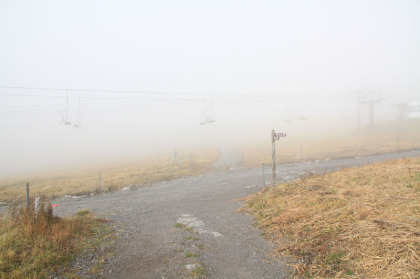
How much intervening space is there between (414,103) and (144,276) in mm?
85008

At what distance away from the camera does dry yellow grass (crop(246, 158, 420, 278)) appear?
482 cm

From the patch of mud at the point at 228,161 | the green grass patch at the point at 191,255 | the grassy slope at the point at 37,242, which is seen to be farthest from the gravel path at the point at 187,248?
the patch of mud at the point at 228,161

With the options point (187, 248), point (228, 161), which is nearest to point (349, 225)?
point (187, 248)

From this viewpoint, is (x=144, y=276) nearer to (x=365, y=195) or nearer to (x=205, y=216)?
(x=205, y=216)

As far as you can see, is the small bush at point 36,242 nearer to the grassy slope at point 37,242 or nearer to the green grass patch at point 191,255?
the grassy slope at point 37,242

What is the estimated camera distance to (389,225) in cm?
601

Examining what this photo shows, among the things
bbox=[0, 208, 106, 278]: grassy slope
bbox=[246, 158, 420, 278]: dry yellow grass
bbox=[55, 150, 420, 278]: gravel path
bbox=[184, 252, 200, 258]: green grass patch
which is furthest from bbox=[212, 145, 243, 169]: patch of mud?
bbox=[184, 252, 200, 258]: green grass patch

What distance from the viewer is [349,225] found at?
6.48 metres

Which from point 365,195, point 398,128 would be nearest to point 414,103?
point 398,128

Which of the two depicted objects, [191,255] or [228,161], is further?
[228,161]

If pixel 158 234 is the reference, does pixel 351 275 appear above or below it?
above

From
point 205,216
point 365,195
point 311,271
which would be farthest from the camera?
point 205,216

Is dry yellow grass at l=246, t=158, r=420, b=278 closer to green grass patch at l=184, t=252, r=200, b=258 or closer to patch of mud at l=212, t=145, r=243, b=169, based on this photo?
green grass patch at l=184, t=252, r=200, b=258

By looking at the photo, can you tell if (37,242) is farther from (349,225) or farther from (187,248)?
(349,225)
